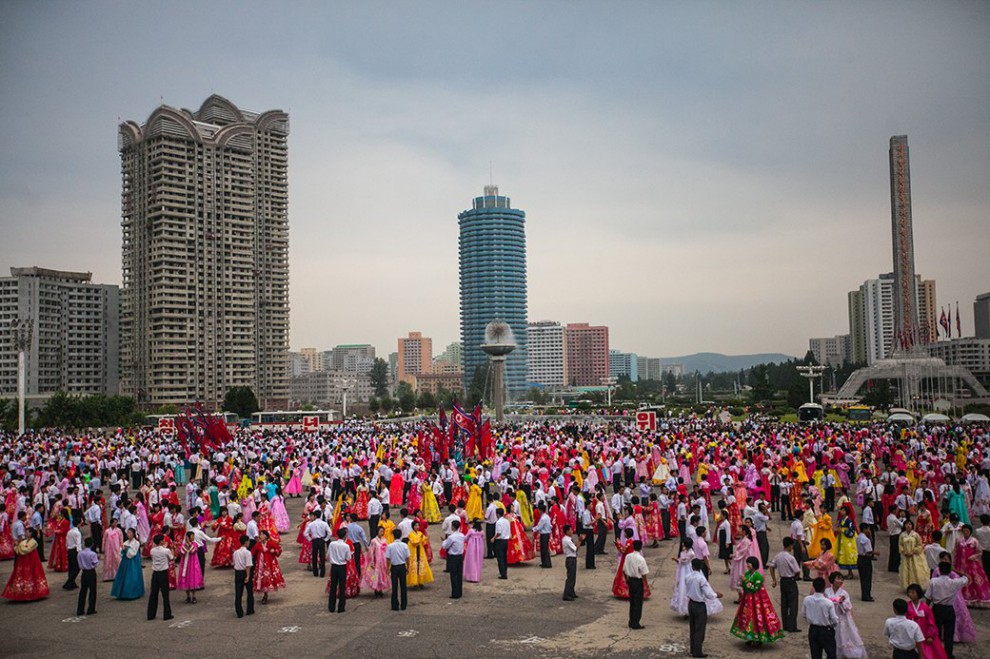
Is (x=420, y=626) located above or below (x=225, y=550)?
below

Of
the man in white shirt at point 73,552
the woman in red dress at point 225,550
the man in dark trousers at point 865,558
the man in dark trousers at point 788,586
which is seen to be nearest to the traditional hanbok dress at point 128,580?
the man in white shirt at point 73,552

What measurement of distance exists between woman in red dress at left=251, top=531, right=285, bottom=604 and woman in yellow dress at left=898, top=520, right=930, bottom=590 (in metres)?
10.0

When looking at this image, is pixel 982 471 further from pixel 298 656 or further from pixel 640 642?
pixel 298 656

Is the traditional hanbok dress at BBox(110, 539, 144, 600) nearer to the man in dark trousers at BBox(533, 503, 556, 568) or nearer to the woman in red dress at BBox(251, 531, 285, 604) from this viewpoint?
the woman in red dress at BBox(251, 531, 285, 604)

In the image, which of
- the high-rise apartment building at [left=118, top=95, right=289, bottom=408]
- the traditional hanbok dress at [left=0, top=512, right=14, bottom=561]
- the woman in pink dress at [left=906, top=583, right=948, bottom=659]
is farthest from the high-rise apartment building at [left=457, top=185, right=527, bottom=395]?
the woman in pink dress at [left=906, top=583, right=948, bottom=659]

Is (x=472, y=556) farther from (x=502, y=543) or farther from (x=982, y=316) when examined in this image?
(x=982, y=316)

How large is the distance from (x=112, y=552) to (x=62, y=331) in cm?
10924

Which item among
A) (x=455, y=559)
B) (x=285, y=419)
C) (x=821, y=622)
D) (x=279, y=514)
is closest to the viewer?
(x=821, y=622)

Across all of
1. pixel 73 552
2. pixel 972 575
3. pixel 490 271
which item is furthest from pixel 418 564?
pixel 490 271

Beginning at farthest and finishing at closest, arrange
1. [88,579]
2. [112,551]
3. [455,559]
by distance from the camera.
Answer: [112,551]
[455,559]
[88,579]

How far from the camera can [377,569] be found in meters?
13.1

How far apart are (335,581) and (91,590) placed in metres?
4.01

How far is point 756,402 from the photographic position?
8150 centimetres

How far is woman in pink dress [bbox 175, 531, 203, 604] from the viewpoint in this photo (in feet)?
44.3
